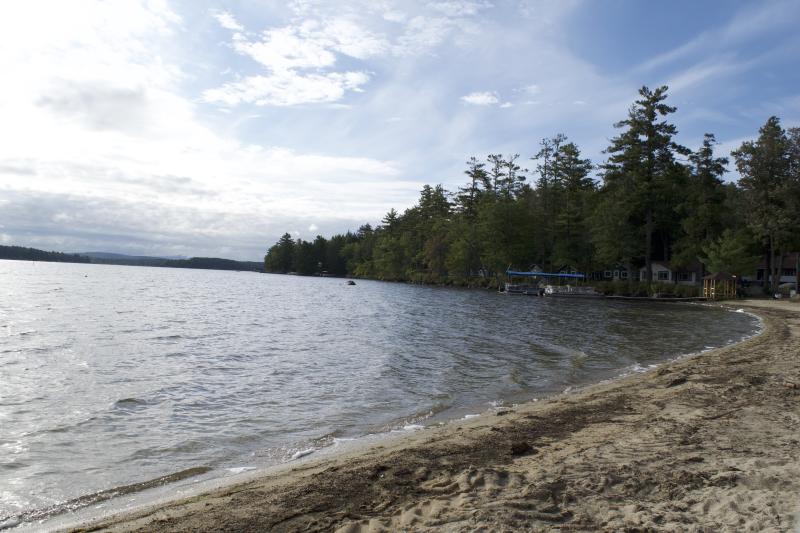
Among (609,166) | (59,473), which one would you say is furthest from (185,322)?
(609,166)

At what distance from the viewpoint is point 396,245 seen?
4776 inches

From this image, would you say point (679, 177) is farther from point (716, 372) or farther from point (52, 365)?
point (52, 365)

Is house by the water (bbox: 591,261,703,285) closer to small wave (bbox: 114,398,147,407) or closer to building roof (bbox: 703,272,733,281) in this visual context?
building roof (bbox: 703,272,733,281)

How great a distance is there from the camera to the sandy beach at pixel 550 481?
4.85 m

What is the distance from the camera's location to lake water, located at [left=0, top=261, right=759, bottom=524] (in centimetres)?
845

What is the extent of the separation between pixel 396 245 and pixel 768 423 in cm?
11374

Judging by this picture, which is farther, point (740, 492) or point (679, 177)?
point (679, 177)

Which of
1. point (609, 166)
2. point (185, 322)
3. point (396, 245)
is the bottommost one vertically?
point (185, 322)

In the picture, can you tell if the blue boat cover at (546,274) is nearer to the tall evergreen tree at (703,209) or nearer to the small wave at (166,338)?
the tall evergreen tree at (703,209)

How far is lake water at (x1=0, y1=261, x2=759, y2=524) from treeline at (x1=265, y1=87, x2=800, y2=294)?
104 feet

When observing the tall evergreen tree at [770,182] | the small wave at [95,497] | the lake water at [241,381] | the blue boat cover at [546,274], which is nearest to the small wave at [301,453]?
the lake water at [241,381]

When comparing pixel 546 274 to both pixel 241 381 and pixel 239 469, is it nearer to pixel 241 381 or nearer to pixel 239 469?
pixel 241 381

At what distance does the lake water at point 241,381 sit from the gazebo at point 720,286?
28872mm

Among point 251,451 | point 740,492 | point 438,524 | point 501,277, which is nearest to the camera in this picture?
point 438,524
